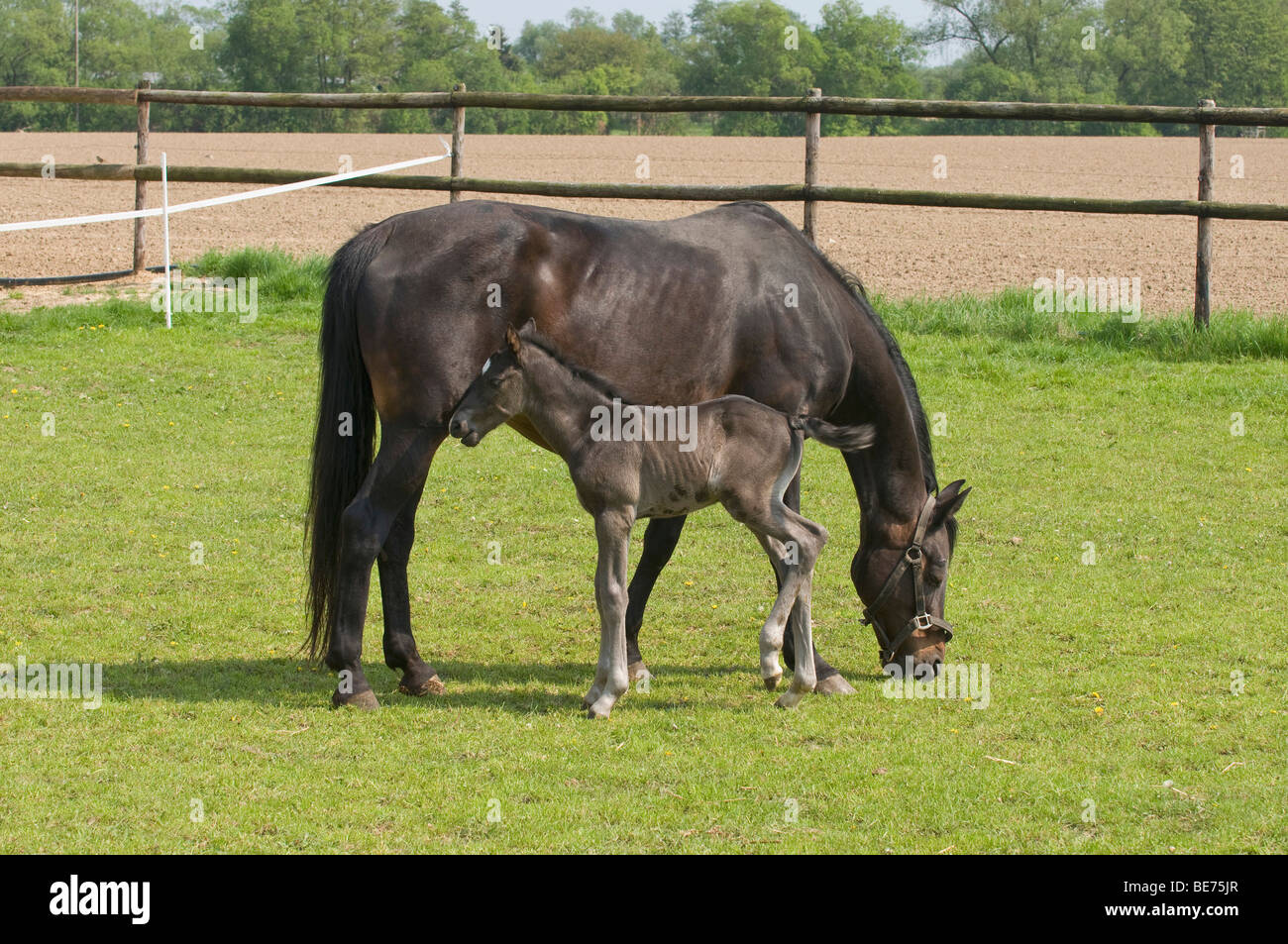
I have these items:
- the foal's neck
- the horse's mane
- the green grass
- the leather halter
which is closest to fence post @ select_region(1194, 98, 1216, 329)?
the green grass

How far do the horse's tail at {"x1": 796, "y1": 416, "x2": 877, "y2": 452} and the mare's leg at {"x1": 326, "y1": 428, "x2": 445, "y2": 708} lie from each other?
5.92 feet

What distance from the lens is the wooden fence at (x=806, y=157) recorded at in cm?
1379

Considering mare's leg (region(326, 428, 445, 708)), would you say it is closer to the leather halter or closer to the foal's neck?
the foal's neck

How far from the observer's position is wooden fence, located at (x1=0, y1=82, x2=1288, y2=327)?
1379 centimetres

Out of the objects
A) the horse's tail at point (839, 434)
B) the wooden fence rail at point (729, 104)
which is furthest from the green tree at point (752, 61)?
the horse's tail at point (839, 434)

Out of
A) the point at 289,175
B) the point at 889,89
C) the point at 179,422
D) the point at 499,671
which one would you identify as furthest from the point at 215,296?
the point at 889,89

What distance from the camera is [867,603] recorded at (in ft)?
23.3

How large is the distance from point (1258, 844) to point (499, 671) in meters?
3.77

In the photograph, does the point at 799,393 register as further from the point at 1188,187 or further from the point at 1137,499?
the point at 1188,187

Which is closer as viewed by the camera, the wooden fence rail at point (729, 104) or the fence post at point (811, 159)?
the wooden fence rail at point (729, 104)

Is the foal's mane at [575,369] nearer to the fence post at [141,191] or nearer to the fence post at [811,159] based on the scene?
the fence post at [811,159]

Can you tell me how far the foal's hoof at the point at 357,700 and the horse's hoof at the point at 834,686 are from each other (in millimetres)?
2241

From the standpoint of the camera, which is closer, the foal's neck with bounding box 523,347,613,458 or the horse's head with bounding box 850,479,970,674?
the foal's neck with bounding box 523,347,613,458
